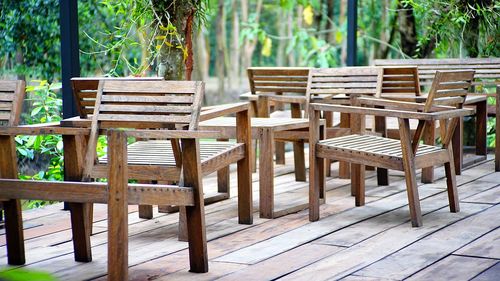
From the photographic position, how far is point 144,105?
10.6 ft

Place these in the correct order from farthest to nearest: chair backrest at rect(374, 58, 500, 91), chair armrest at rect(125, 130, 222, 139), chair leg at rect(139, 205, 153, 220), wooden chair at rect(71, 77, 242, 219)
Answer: chair backrest at rect(374, 58, 500, 91)
chair leg at rect(139, 205, 153, 220)
wooden chair at rect(71, 77, 242, 219)
chair armrest at rect(125, 130, 222, 139)

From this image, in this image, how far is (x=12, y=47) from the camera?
4.66 m

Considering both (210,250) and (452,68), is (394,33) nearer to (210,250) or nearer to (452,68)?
(452,68)

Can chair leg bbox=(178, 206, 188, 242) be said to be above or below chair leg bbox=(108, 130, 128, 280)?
below

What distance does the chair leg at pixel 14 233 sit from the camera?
10.5 ft

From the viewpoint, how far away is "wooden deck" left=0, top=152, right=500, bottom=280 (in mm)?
3057

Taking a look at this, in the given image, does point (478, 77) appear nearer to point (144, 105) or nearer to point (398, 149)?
point (398, 149)

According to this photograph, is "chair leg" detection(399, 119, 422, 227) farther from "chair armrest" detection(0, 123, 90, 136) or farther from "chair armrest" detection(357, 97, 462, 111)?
"chair armrest" detection(0, 123, 90, 136)

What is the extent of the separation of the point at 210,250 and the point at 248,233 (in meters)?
0.42

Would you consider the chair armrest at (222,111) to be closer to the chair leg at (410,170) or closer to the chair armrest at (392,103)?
the chair leg at (410,170)

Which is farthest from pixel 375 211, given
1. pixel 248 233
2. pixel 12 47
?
pixel 12 47

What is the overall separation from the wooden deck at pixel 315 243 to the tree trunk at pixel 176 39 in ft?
2.64

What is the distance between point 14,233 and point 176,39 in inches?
68.6

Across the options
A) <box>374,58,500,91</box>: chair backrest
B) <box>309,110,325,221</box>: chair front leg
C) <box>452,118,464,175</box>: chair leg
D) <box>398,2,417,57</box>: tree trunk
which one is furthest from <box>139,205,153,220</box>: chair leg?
<box>398,2,417,57</box>: tree trunk
